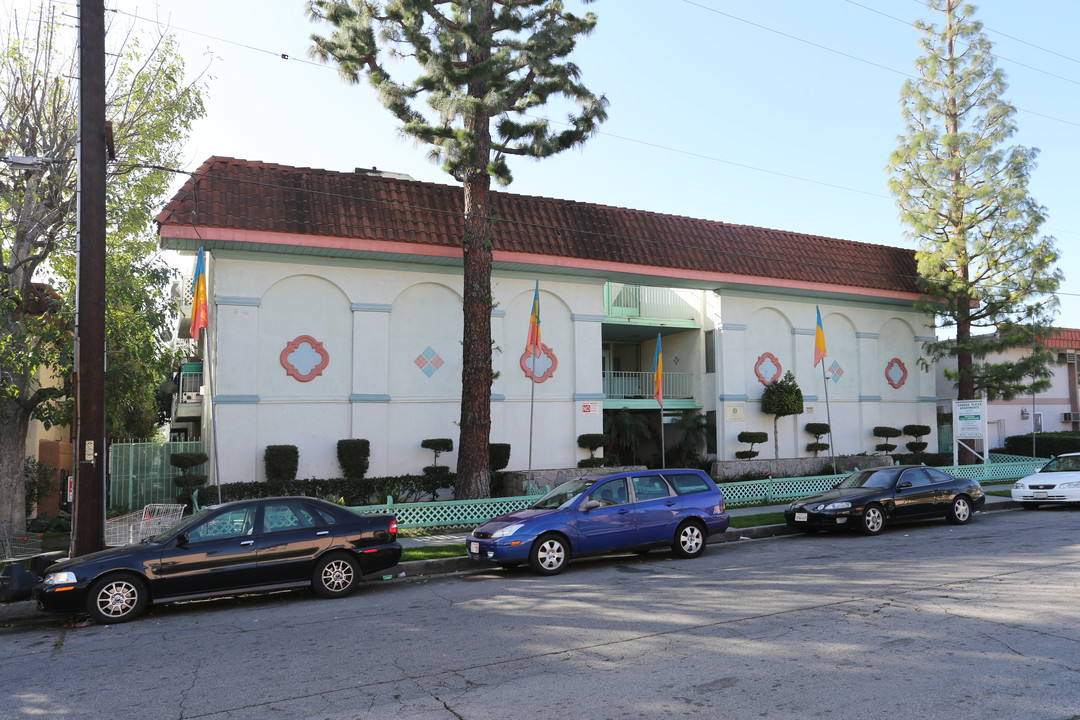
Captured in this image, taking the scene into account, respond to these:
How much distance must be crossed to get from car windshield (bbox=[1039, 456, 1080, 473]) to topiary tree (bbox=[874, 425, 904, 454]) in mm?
6707

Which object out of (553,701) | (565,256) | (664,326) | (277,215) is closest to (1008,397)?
(664,326)

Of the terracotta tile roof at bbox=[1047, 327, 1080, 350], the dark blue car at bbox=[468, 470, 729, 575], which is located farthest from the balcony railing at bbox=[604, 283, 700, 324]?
the terracotta tile roof at bbox=[1047, 327, 1080, 350]

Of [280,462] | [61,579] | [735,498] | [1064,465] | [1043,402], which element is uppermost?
[1043,402]

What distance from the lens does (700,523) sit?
1261 centimetres

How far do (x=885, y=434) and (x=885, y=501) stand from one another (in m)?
12.5

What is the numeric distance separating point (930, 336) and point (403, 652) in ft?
87.5

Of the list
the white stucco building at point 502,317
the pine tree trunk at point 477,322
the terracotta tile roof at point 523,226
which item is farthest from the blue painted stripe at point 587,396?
the pine tree trunk at point 477,322

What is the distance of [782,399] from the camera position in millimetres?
23641

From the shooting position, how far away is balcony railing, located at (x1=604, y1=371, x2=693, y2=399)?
24.0m

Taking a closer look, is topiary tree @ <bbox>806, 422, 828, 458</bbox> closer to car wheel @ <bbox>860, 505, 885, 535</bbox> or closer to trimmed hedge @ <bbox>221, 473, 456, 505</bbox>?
car wheel @ <bbox>860, 505, 885, 535</bbox>

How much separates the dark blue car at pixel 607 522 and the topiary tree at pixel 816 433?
13081mm

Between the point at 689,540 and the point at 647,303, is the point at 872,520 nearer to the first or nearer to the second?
the point at 689,540

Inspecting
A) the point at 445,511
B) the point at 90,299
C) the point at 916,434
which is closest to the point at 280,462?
the point at 445,511

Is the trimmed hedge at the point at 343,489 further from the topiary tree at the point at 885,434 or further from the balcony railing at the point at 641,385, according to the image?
the topiary tree at the point at 885,434
